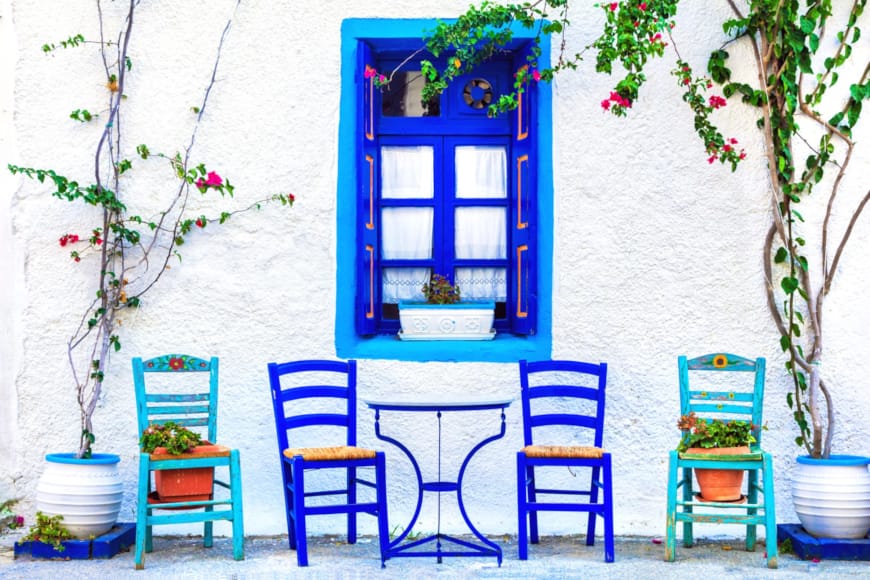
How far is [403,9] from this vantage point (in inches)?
228

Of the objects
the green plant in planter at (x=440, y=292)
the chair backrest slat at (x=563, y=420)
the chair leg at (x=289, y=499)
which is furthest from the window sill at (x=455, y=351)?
the chair leg at (x=289, y=499)

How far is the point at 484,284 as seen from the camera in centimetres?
606

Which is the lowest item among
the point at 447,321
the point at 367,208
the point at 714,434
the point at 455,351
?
the point at 714,434

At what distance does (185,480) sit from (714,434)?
237 centimetres

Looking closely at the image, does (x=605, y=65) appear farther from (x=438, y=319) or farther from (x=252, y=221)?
(x=252, y=221)

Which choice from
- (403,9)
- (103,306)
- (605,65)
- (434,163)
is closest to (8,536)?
(103,306)

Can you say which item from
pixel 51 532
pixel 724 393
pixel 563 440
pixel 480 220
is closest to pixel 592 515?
pixel 563 440

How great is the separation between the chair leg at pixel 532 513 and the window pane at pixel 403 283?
3.93 feet

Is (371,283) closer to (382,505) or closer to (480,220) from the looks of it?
(480,220)

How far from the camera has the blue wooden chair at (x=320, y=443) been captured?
16.3ft

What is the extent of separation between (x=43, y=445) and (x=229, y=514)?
1.26 meters

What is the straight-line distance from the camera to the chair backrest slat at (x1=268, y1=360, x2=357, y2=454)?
5.38 metres

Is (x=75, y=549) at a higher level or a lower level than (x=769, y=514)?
lower

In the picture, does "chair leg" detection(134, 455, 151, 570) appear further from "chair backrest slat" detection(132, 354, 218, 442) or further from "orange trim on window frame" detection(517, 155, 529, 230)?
"orange trim on window frame" detection(517, 155, 529, 230)
